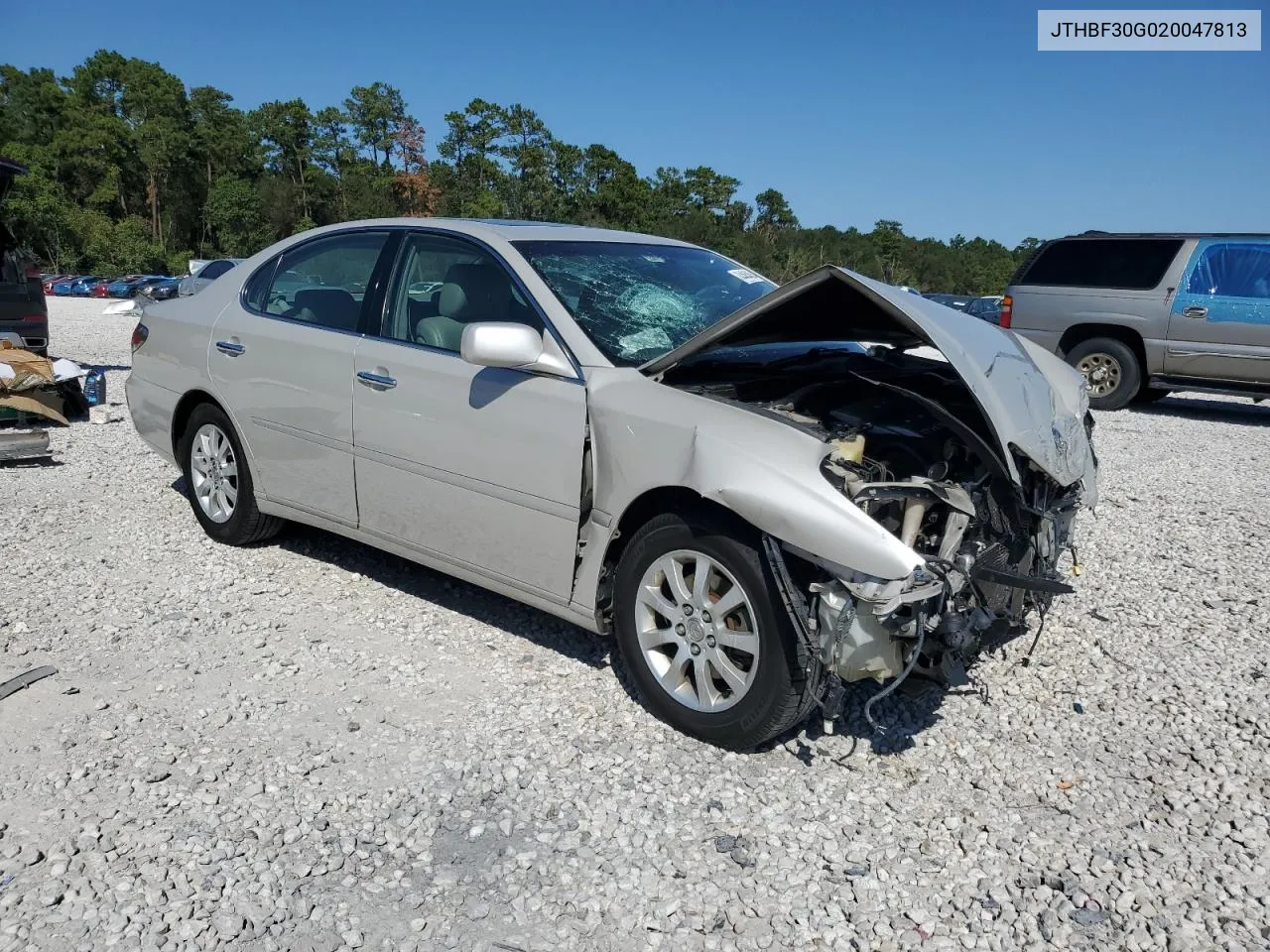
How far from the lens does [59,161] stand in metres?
76.2

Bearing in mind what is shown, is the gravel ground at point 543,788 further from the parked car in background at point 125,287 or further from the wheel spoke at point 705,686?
the parked car in background at point 125,287

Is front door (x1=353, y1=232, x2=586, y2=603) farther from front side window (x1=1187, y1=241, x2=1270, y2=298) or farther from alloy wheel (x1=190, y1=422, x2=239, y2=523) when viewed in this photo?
front side window (x1=1187, y1=241, x2=1270, y2=298)

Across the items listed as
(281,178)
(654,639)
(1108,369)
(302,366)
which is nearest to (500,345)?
(654,639)

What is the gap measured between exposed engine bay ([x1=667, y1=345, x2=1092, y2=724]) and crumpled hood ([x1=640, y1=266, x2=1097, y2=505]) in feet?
0.40

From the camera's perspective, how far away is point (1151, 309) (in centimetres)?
1105

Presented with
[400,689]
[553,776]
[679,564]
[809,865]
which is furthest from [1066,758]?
[400,689]

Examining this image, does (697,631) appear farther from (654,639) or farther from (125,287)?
(125,287)

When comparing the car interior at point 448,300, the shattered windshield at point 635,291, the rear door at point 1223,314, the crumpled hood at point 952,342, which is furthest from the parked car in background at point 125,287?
the crumpled hood at point 952,342

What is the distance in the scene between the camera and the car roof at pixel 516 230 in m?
4.32

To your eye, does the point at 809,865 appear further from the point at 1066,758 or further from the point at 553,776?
the point at 1066,758

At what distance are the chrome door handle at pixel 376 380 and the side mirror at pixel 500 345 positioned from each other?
722 millimetres

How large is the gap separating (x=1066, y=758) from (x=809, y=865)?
Result: 1.18m

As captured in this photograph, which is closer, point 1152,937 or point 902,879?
point 1152,937

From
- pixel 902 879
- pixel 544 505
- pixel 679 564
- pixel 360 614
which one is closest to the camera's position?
pixel 902 879
